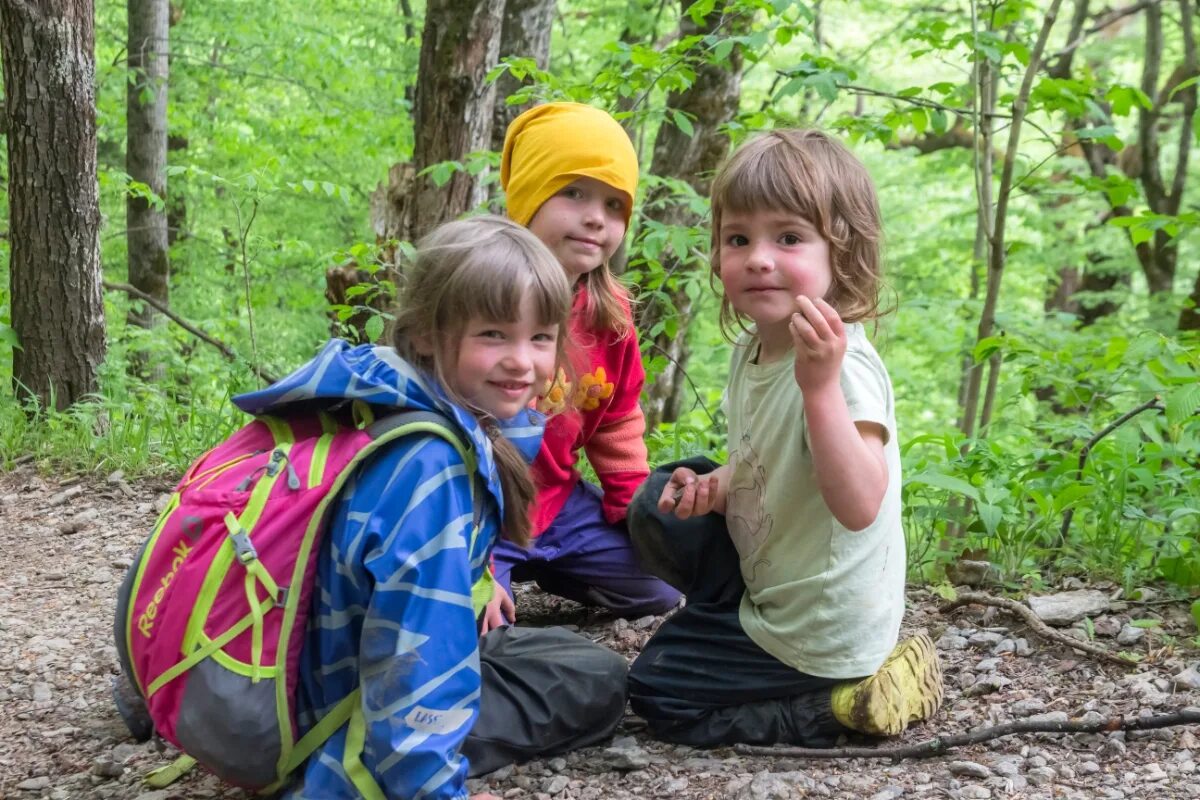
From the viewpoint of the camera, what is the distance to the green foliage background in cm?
330

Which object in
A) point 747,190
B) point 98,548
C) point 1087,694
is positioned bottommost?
Result: point 98,548

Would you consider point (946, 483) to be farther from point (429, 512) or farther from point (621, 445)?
point (429, 512)

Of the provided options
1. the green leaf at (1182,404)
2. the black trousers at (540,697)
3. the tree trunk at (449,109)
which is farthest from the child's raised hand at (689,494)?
the tree trunk at (449,109)

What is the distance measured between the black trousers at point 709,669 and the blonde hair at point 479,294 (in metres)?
0.57

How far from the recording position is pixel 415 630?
172 cm

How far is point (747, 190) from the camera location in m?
2.10

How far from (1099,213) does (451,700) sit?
9.96 metres

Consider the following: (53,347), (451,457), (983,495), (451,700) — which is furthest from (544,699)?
(53,347)

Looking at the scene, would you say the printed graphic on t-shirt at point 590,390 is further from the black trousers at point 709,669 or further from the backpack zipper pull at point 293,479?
the backpack zipper pull at point 293,479

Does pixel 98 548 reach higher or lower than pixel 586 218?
lower

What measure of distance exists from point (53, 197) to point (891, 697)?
4.56 m

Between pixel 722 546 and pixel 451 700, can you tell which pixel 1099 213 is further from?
pixel 451 700

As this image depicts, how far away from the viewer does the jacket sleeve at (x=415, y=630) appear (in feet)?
5.61

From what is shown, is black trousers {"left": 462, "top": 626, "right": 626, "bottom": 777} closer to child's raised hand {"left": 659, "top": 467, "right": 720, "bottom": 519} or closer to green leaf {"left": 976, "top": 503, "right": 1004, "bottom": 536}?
child's raised hand {"left": 659, "top": 467, "right": 720, "bottom": 519}
